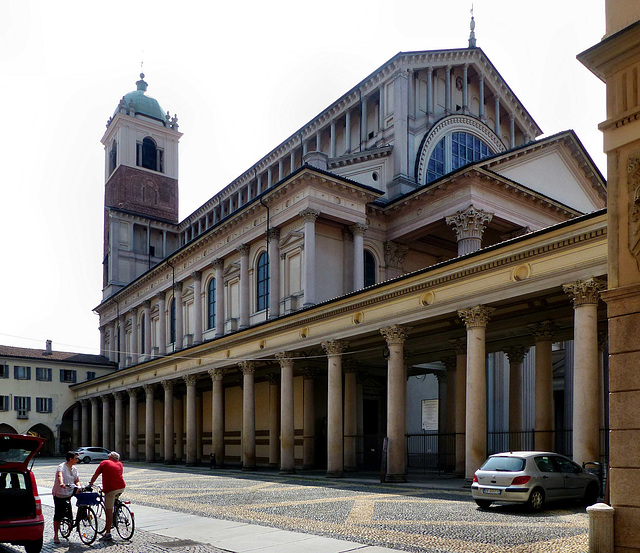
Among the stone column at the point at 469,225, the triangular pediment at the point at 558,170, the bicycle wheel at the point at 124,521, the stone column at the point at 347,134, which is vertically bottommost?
the bicycle wheel at the point at 124,521

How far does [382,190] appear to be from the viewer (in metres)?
39.4

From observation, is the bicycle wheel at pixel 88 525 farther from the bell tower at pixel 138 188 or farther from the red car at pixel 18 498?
the bell tower at pixel 138 188

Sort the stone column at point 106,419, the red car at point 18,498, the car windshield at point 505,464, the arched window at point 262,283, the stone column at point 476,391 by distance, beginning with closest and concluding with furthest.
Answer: the red car at point 18,498 < the car windshield at point 505,464 < the stone column at point 476,391 < the arched window at point 262,283 < the stone column at point 106,419

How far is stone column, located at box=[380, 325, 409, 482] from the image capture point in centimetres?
Answer: 2383

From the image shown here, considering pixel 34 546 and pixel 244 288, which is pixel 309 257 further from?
A: pixel 34 546

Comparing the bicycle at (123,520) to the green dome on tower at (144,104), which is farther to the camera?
the green dome on tower at (144,104)

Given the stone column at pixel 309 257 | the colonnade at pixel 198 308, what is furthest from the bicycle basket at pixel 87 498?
the stone column at pixel 309 257

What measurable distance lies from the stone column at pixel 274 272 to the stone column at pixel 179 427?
12.2m

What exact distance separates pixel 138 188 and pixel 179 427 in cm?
3189

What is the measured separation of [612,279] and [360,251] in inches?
1032

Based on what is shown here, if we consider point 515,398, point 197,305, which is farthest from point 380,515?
point 197,305

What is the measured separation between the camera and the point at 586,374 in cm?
1794

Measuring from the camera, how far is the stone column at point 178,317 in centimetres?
4900

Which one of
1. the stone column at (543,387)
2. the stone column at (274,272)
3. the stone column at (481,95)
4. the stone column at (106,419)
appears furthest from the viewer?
the stone column at (106,419)
